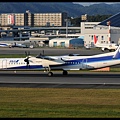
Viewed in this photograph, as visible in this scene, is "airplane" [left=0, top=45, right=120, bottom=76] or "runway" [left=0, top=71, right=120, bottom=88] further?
"airplane" [left=0, top=45, right=120, bottom=76]

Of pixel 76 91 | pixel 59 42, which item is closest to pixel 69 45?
pixel 59 42

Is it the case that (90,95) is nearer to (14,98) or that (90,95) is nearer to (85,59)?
(14,98)

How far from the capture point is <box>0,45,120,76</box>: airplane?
3747 centimetres

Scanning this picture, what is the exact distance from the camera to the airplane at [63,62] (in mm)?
37469

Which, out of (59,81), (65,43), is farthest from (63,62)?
(65,43)

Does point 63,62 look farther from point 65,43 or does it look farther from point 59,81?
point 65,43

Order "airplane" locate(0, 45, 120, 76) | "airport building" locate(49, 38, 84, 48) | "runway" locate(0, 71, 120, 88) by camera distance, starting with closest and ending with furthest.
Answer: "runway" locate(0, 71, 120, 88) < "airplane" locate(0, 45, 120, 76) < "airport building" locate(49, 38, 84, 48)

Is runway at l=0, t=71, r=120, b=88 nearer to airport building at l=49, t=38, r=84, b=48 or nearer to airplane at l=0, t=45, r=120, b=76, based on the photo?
airplane at l=0, t=45, r=120, b=76

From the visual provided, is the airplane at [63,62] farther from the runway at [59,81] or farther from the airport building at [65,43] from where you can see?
the airport building at [65,43]

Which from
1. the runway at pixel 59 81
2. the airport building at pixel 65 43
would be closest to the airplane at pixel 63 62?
the runway at pixel 59 81

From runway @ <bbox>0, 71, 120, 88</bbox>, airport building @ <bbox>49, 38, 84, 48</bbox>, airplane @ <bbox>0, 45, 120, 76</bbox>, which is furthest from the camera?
airport building @ <bbox>49, 38, 84, 48</bbox>

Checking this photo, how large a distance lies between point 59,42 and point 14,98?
367 feet

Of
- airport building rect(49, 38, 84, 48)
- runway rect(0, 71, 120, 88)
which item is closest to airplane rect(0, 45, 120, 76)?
runway rect(0, 71, 120, 88)

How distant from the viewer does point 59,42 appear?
13262 cm
